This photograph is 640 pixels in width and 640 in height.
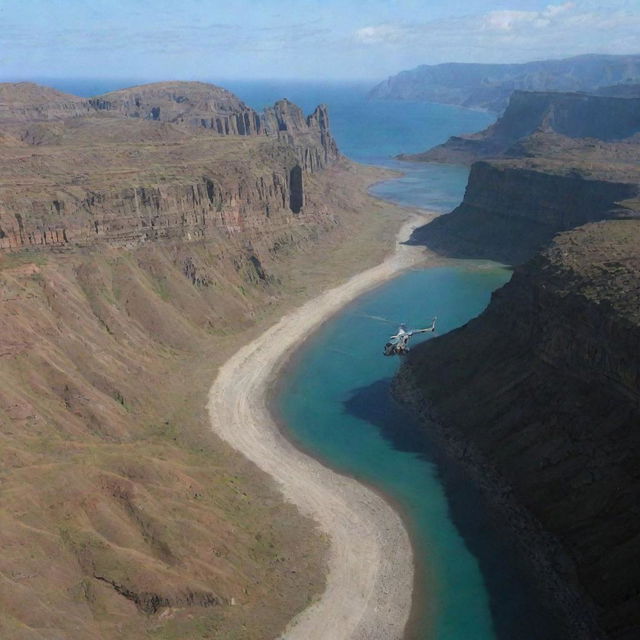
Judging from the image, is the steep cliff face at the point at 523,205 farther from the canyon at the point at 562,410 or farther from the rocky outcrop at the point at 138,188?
the canyon at the point at 562,410

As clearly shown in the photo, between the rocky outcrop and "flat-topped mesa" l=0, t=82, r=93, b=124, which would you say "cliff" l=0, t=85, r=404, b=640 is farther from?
"flat-topped mesa" l=0, t=82, r=93, b=124

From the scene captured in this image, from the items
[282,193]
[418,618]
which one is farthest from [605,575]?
[282,193]

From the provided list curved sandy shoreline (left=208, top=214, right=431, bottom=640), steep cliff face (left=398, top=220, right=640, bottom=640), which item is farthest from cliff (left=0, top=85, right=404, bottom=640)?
steep cliff face (left=398, top=220, right=640, bottom=640)

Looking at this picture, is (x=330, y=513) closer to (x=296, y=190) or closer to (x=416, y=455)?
(x=416, y=455)

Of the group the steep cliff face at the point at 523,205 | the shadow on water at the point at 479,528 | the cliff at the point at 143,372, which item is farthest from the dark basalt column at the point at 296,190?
the shadow on water at the point at 479,528

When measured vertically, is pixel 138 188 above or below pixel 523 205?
above

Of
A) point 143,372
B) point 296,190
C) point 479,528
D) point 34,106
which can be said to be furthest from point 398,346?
point 34,106

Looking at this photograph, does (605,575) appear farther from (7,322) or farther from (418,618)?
(7,322)
